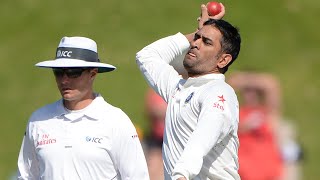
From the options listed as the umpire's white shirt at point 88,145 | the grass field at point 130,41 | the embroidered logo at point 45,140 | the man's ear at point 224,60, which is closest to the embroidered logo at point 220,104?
the man's ear at point 224,60

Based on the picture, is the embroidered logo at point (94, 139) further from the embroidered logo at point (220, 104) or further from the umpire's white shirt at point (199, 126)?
the embroidered logo at point (220, 104)

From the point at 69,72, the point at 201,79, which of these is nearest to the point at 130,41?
the point at 69,72

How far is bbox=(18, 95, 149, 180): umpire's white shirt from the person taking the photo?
34.2ft

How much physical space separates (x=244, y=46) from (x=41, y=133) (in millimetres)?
9511

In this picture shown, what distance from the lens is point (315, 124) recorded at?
19.1m

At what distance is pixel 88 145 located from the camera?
34.2 feet

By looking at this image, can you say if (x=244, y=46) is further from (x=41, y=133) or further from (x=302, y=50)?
(x=41, y=133)

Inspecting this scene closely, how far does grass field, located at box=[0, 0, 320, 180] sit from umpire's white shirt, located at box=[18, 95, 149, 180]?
833 centimetres

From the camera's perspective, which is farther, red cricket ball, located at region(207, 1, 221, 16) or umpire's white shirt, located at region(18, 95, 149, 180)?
red cricket ball, located at region(207, 1, 221, 16)

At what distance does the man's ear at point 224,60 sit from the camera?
10258 mm

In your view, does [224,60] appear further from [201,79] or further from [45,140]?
[45,140]

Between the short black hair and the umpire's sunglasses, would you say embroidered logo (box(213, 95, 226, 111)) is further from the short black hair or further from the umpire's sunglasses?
the umpire's sunglasses

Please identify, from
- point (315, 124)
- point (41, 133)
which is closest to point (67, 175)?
point (41, 133)

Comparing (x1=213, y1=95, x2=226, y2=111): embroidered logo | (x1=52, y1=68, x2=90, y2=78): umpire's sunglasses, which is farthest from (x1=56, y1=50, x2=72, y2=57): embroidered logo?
(x1=213, y1=95, x2=226, y2=111): embroidered logo
